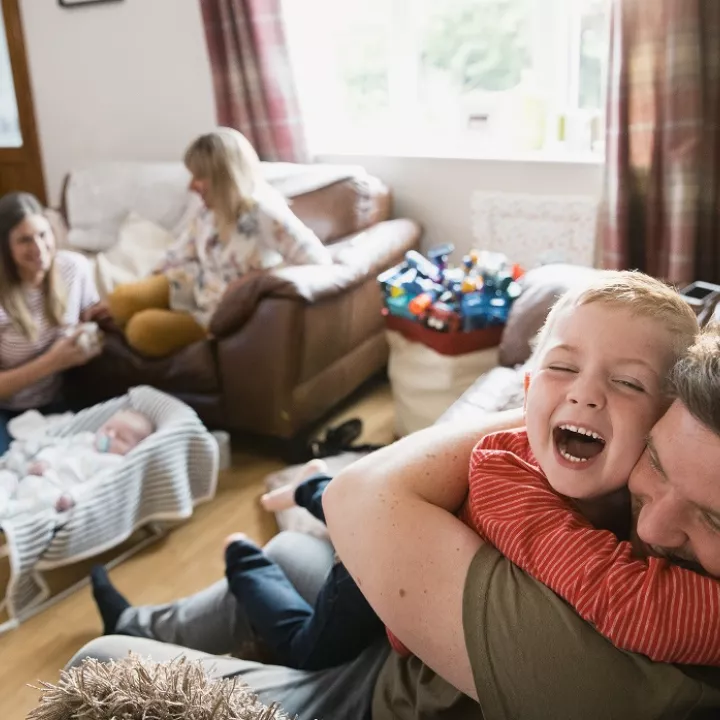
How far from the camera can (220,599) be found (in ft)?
5.01

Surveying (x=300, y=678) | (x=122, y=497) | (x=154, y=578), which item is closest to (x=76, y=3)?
(x=122, y=497)

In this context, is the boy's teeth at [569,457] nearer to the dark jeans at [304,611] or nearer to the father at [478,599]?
the father at [478,599]

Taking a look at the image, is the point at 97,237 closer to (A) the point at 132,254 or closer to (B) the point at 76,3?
(A) the point at 132,254

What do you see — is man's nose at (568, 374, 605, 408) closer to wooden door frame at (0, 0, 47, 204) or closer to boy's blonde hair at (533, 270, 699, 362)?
boy's blonde hair at (533, 270, 699, 362)

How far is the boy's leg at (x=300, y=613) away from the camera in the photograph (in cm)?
117

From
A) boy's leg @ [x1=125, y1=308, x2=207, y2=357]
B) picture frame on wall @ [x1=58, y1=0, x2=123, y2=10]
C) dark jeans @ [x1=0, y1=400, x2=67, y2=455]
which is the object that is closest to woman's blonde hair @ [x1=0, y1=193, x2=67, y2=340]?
dark jeans @ [x1=0, y1=400, x2=67, y2=455]

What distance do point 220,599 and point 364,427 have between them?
1417mm

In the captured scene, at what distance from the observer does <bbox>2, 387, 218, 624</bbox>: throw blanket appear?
1.87m

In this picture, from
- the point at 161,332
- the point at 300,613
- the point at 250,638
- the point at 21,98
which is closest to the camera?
the point at 300,613

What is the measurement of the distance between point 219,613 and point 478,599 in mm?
880

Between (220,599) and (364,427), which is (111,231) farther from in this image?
(220,599)

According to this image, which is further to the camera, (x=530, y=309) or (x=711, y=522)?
(x=530, y=309)

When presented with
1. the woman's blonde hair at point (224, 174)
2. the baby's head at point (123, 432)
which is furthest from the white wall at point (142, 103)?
the baby's head at point (123, 432)

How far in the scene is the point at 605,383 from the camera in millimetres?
854
